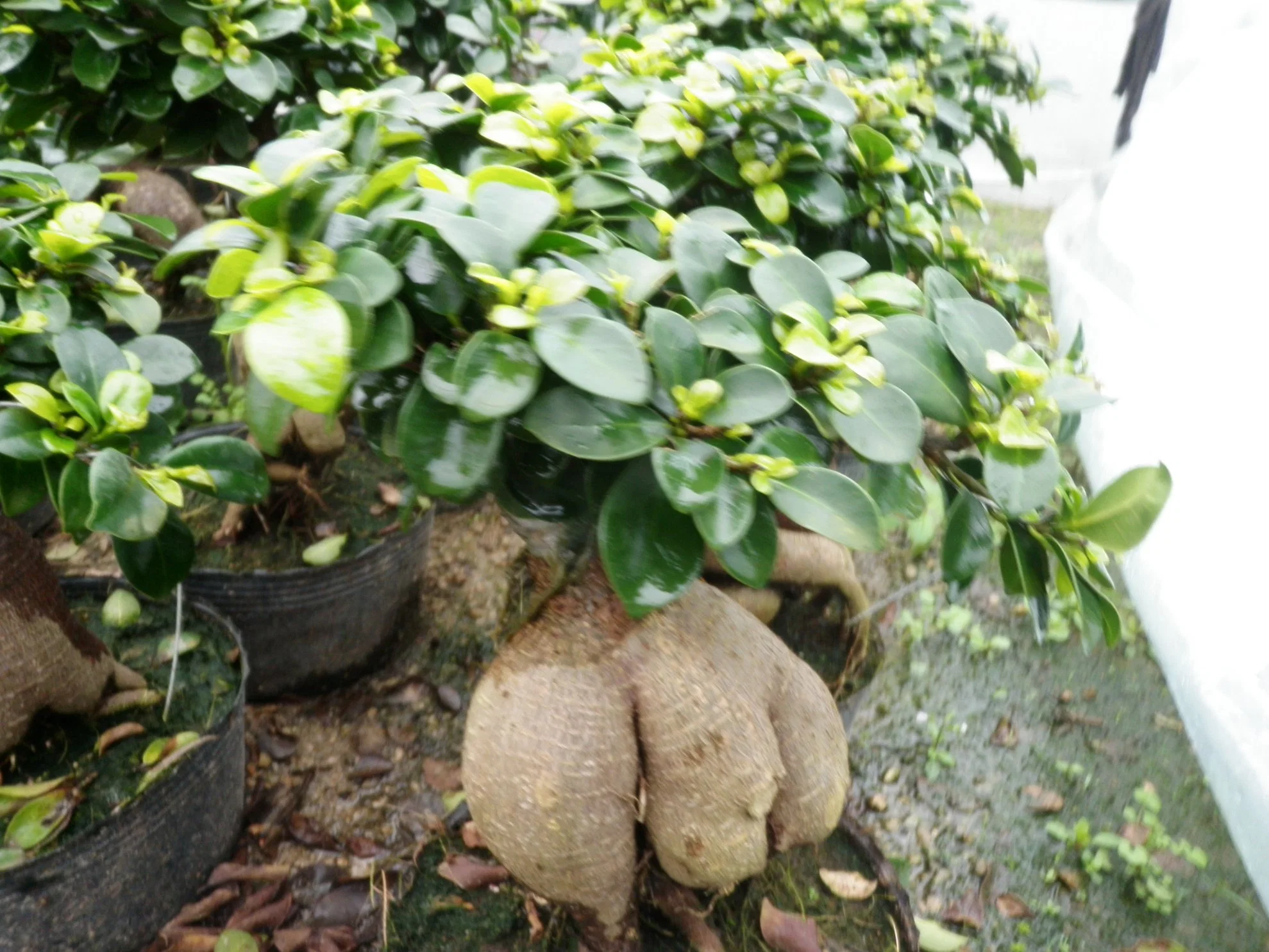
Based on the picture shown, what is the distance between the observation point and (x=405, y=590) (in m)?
1.88

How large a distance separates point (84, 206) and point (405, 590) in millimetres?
1119

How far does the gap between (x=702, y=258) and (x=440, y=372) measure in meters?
0.27

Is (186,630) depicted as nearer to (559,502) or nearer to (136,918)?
(136,918)

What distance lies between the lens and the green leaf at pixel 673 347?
64cm

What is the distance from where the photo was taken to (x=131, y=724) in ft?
4.33

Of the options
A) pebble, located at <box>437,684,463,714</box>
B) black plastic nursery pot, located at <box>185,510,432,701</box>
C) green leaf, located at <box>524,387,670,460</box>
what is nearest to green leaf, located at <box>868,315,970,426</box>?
green leaf, located at <box>524,387,670,460</box>

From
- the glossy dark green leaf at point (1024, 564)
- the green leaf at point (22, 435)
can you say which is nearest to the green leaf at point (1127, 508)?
the glossy dark green leaf at point (1024, 564)

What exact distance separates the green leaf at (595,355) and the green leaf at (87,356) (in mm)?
545

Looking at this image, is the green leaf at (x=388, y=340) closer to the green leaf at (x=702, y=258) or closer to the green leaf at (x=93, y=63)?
the green leaf at (x=702, y=258)

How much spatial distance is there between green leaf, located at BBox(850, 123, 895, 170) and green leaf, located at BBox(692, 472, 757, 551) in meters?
0.55

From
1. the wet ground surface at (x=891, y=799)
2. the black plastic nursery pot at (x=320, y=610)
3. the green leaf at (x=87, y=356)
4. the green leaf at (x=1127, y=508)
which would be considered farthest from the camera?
the black plastic nursery pot at (x=320, y=610)

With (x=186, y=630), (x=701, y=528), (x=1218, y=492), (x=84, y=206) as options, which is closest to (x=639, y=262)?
(x=701, y=528)

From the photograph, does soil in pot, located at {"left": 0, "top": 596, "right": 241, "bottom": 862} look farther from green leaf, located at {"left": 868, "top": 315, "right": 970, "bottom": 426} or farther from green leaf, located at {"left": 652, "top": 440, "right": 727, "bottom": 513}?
green leaf, located at {"left": 868, "top": 315, "right": 970, "bottom": 426}

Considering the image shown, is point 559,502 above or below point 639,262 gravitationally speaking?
below
